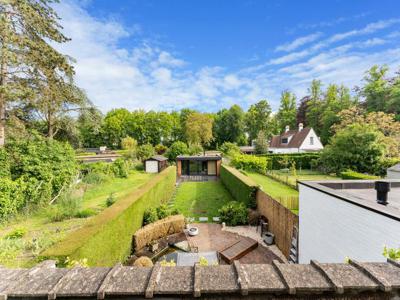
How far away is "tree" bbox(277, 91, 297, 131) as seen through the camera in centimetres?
4950

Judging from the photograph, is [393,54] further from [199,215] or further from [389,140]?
[199,215]

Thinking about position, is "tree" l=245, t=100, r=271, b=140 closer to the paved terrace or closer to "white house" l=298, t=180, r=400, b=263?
"white house" l=298, t=180, r=400, b=263

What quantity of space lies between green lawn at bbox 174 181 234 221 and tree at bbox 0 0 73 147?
1173 cm

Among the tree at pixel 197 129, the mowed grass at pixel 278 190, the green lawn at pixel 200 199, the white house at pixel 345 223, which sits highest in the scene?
the tree at pixel 197 129

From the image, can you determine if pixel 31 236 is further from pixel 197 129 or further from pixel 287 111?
pixel 287 111

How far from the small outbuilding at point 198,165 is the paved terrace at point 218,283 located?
22.5 metres

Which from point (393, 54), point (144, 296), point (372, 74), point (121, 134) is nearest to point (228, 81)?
point (393, 54)

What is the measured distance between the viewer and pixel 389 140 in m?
19.0

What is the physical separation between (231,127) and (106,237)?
46176mm

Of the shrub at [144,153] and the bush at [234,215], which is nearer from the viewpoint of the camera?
the bush at [234,215]

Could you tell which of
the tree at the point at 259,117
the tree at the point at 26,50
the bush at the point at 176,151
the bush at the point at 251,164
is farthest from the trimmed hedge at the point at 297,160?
the tree at the point at 26,50

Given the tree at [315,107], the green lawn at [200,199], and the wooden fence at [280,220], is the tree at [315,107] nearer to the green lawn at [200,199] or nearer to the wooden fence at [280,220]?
the green lawn at [200,199]

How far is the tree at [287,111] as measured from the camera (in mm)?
49500

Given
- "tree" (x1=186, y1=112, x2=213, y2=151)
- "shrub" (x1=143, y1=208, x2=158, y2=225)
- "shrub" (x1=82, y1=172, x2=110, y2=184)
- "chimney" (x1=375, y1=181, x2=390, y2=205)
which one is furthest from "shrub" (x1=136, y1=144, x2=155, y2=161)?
"chimney" (x1=375, y1=181, x2=390, y2=205)
